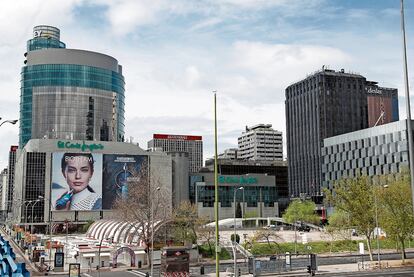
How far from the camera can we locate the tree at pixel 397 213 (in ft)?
213

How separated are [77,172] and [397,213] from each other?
114598 mm

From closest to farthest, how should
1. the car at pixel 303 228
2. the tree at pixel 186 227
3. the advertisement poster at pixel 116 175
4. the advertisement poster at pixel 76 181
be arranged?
the tree at pixel 186 227 → the car at pixel 303 228 → the advertisement poster at pixel 76 181 → the advertisement poster at pixel 116 175

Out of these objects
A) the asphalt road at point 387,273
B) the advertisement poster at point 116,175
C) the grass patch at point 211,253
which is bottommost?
the grass patch at point 211,253

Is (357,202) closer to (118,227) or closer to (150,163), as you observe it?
(118,227)

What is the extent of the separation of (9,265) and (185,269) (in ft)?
112

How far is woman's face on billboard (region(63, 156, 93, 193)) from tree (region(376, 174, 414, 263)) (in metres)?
109

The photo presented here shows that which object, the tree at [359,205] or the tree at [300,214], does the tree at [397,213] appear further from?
the tree at [300,214]

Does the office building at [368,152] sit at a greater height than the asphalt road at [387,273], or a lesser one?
greater

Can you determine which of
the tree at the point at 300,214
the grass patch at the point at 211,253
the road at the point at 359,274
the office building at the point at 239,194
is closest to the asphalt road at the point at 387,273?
the road at the point at 359,274

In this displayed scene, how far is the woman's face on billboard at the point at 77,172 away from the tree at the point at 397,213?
10884cm

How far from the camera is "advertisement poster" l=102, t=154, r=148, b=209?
6519 inches

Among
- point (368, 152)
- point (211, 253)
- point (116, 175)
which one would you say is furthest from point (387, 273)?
point (116, 175)

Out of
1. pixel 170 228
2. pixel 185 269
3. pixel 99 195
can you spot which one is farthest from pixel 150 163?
pixel 185 269

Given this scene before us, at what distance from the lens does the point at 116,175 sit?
167125mm
